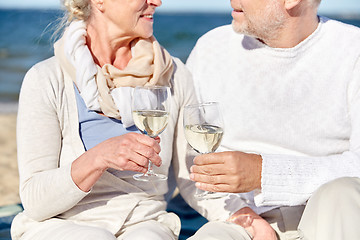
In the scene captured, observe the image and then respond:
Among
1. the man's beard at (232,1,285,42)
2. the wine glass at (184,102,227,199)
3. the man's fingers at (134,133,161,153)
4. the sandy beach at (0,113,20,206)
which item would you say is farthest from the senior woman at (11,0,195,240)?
the sandy beach at (0,113,20,206)

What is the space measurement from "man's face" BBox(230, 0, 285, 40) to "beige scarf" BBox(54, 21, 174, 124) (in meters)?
0.51

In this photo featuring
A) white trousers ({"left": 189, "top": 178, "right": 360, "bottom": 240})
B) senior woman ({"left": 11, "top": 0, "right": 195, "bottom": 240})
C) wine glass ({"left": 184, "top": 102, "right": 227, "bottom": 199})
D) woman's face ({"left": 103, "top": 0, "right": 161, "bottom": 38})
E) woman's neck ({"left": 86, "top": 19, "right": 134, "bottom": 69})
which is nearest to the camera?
white trousers ({"left": 189, "top": 178, "right": 360, "bottom": 240})

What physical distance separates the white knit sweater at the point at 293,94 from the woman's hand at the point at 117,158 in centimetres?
79

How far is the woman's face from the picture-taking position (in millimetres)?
2764

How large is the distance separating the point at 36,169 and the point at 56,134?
0.66 ft

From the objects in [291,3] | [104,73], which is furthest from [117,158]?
[291,3]

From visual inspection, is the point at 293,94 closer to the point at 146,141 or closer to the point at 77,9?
the point at 146,141

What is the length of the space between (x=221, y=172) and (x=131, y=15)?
979mm

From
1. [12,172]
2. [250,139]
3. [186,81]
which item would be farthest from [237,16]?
[12,172]

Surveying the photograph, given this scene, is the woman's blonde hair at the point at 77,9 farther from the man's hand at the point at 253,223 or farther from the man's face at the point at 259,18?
the man's hand at the point at 253,223

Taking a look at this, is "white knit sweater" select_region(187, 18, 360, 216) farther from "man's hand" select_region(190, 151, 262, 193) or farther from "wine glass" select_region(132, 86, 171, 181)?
"wine glass" select_region(132, 86, 171, 181)

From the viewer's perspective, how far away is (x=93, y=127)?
2.73 m

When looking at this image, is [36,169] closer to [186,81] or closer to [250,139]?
[186,81]

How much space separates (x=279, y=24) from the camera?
2.94m
